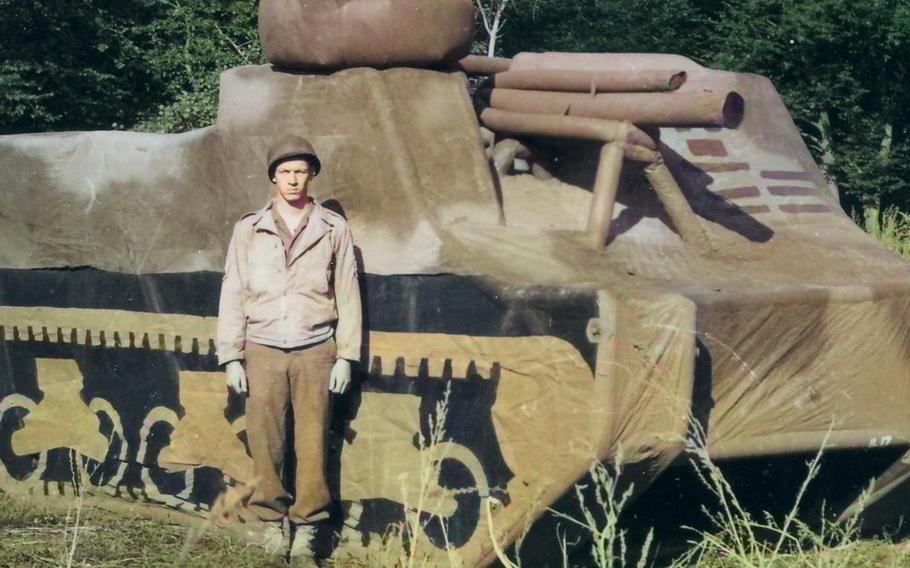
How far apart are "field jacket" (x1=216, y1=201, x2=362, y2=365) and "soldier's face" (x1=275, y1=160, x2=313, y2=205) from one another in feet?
0.29

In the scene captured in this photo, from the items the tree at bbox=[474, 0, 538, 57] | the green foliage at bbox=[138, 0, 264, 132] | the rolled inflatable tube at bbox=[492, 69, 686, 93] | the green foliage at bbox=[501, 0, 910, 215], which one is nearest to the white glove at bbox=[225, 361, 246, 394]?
the rolled inflatable tube at bbox=[492, 69, 686, 93]

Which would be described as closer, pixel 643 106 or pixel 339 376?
pixel 339 376

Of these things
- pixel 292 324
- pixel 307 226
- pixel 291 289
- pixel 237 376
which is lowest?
pixel 237 376

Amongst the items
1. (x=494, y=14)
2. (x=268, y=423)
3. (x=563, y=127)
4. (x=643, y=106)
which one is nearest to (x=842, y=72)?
(x=494, y=14)

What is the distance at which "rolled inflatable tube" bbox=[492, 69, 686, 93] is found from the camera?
5359 millimetres

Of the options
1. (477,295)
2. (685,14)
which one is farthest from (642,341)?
(685,14)

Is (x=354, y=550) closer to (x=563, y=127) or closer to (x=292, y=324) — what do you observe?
(x=292, y=324)

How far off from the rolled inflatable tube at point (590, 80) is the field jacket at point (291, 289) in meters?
1.13

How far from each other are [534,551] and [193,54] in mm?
10382

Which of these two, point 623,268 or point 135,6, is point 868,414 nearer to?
point 623,268

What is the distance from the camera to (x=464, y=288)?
521cm

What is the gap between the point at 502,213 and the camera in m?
5.60

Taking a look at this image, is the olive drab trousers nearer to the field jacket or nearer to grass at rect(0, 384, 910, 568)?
the field jacket

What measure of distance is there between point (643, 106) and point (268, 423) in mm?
1763
